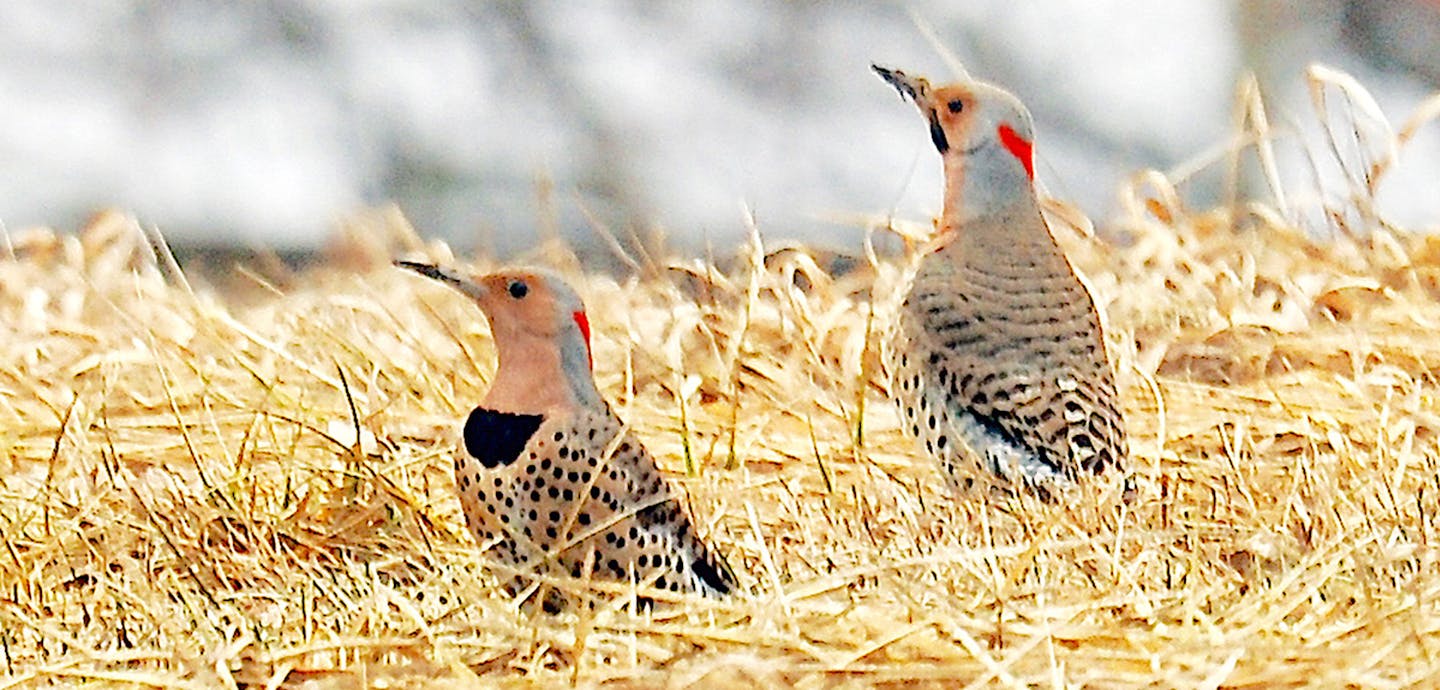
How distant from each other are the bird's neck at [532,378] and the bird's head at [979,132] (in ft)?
0.97

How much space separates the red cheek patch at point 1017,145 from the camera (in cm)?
128

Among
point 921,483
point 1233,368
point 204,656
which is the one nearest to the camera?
point 204,656

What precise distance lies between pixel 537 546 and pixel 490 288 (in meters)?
0.13

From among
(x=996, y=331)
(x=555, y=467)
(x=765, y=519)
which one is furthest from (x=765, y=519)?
(x=555, y=467)

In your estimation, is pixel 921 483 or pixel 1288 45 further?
pixel 1288 45

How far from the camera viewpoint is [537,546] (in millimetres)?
1079

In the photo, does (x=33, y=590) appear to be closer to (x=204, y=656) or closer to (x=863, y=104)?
(x=204, y=656)

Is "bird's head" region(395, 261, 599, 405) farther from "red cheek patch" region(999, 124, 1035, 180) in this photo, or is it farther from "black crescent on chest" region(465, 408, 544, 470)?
"red cheek patch" region(999, 124, 1035, 180)

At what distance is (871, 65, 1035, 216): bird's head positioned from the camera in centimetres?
128

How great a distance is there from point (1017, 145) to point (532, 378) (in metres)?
0.36

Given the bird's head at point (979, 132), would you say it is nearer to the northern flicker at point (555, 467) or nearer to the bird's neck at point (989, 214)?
the bird's neck at point (989, 214)

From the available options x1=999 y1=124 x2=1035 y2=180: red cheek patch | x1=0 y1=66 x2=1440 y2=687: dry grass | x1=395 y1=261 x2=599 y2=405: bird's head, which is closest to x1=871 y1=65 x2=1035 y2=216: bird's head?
x1=999 y1=124 x2=1035 y2=180: red cheek patch

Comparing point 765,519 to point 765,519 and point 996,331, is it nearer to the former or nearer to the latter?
point 765,519

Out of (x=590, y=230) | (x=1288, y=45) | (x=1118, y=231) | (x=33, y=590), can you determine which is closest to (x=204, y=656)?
(x=33, y=590)
